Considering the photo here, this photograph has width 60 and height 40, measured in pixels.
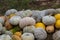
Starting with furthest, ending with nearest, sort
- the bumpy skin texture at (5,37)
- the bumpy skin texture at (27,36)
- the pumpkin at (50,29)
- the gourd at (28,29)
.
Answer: the pumpkin at (50,29) < the gourd at (28,29) < the bumpy skin texture at (27,36) < the bumpy skin texture at (5,37)

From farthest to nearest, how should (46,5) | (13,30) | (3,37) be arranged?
(46,5)
(13,30)
(3,37)

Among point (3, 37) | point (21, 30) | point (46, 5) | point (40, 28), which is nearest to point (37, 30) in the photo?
point (40, 28)

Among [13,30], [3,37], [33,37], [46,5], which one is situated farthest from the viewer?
[46,5]

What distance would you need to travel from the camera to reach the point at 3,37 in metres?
3.13

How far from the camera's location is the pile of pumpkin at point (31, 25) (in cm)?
341

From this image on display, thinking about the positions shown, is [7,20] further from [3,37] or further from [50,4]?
[50,4]

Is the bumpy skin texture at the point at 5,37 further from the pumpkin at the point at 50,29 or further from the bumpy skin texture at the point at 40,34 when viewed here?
the pumpkin at the point at 50,29

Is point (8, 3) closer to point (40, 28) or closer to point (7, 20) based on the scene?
point (7, 20)

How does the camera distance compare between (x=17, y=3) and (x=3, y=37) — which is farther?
(x=17, y=3)

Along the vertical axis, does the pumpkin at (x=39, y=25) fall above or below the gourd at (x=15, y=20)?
below

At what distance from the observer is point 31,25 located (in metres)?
3.65

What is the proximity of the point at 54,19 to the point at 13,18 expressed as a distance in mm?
760

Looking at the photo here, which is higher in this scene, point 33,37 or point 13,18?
point 13,18

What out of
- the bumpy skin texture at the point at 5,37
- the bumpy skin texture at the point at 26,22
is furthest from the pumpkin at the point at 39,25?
the bumpy skin texture at the point at 5,37
